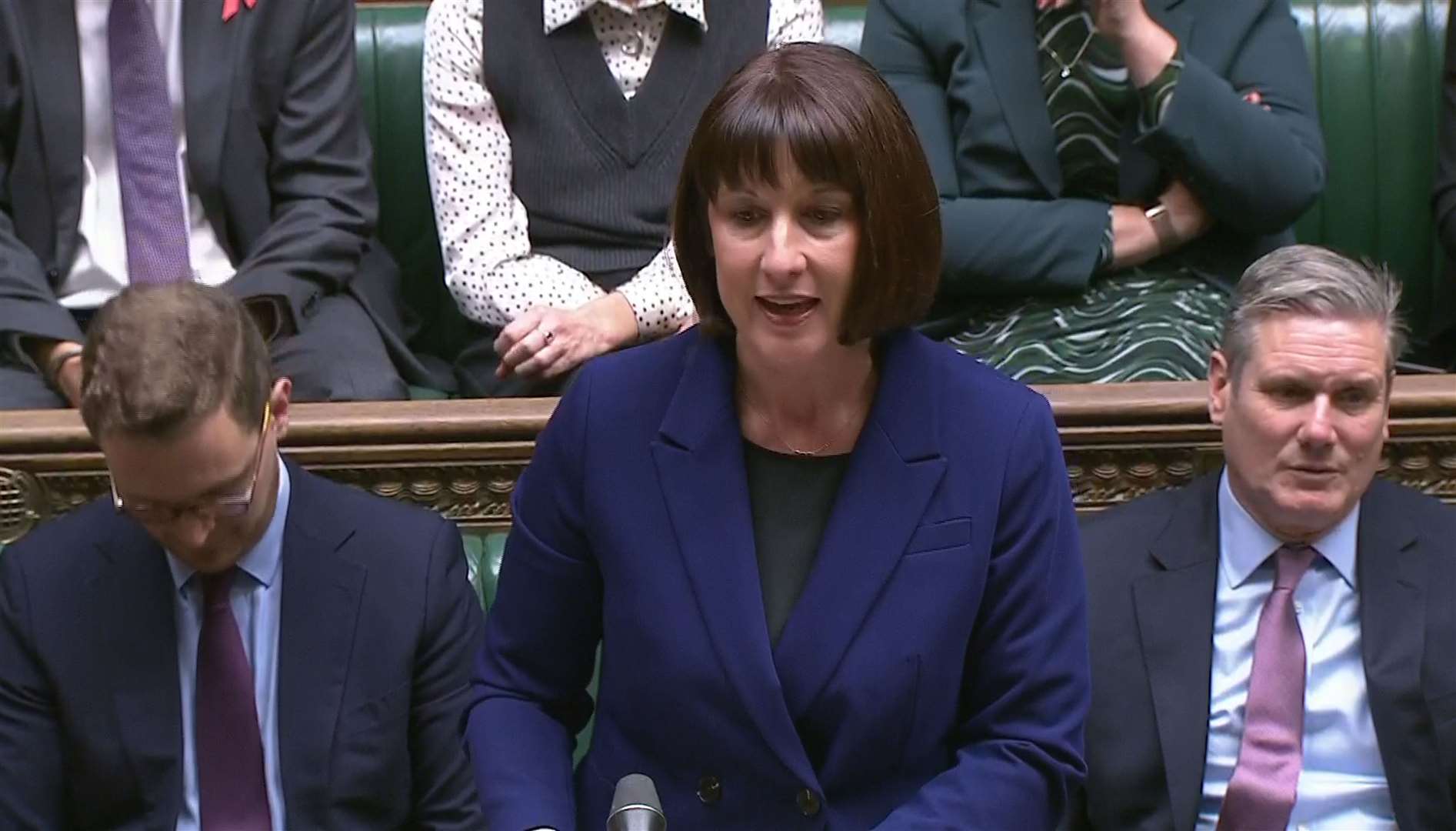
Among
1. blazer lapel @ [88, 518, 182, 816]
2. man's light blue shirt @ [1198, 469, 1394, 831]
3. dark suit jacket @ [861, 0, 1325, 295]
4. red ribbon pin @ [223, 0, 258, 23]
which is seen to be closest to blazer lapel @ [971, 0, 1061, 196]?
dark suit jacket @ [861, 0, 1325, 295]

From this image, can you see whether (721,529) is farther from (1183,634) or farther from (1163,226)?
(1163,226)

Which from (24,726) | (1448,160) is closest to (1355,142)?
(1448,160)

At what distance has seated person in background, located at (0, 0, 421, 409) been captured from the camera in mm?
2686

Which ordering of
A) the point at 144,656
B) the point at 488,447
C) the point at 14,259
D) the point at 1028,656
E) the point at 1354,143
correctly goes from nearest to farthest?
the point at 1028,656 → the point at 144,656 → the point at 488,447 → the point at 14,259 → the point at 1354,143

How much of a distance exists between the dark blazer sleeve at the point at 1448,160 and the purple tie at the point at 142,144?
177 cm

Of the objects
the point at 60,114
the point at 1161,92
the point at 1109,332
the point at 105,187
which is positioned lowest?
the point at 1109,332

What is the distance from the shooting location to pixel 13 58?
8.82 feet

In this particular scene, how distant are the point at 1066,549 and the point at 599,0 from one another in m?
1.42

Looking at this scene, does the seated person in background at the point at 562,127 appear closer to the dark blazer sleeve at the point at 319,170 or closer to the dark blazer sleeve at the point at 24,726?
the dark blazer sleeve at the point at 319,170

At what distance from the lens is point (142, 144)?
2715mm

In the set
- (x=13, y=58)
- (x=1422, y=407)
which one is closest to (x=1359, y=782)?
(x=1422, y=407)

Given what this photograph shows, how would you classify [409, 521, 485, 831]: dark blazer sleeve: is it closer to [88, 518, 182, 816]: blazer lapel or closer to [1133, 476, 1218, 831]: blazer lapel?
[88, 518, 182, 816]: blazer lapel

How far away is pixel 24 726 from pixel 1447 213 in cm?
203

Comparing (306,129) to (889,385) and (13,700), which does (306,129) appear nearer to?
(13,700)
